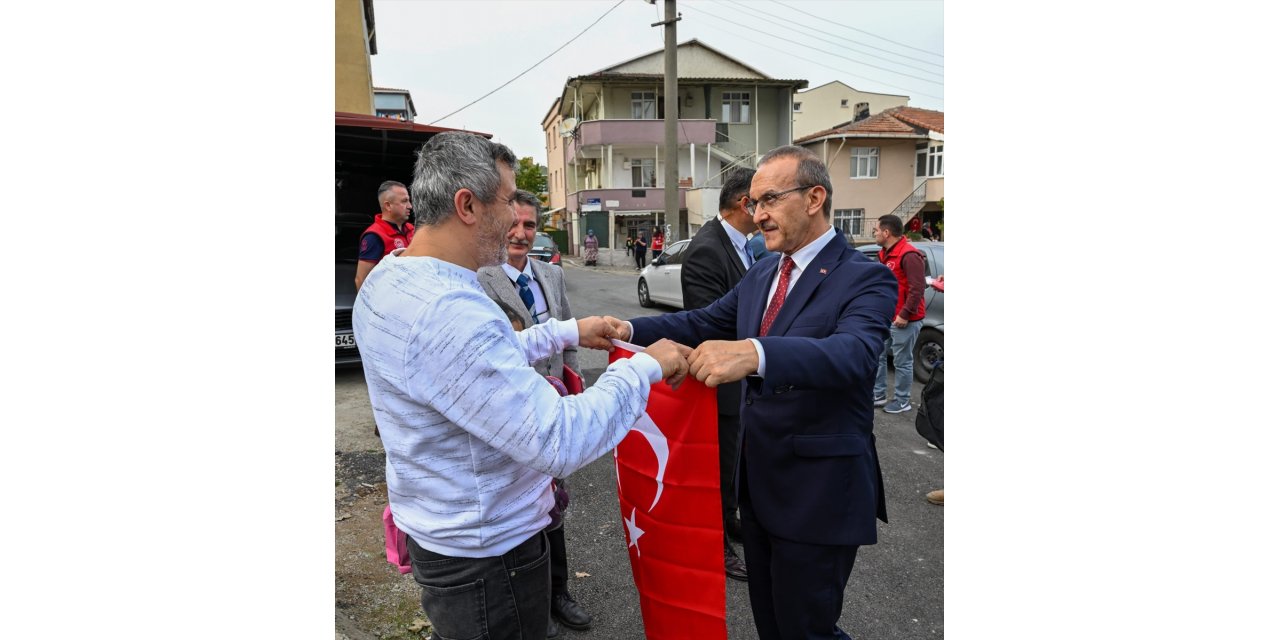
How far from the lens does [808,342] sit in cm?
204

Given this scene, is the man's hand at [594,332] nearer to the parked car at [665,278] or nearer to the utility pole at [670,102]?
the parked car at [665,278]

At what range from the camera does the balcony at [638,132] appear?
3212cm

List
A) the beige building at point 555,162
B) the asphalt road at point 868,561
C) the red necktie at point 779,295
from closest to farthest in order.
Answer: the red necktie at point 779,295
the asphalt road at point 868,561
the beige building at point 555,162

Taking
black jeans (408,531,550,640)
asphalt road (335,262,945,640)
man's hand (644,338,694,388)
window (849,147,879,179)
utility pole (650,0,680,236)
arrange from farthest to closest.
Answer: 1. window (849,147,879,179)
2. utility pole (650,0,680,236)
3. asphalt road (335,262,945,640)
4. man's hand (644,338,694,388)
5. black jeans (408,531,550,640)

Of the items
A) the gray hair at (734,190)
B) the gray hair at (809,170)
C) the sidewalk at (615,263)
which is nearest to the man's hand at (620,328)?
the gray hair at (809,170)

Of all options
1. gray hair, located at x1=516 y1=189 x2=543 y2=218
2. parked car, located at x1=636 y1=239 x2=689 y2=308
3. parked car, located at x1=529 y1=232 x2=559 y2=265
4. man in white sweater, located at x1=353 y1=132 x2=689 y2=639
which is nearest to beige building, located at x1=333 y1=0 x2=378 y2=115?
parked car, located at x1=529 y1=232 x2=559 y2=265

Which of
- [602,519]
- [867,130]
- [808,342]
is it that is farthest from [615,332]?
[867,130]

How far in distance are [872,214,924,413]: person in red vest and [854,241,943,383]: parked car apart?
0.83 meters

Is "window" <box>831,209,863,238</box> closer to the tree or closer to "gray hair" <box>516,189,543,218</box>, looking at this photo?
the tree

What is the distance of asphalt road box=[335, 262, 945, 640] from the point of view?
3.38 meters

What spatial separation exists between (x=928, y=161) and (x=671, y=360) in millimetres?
34901

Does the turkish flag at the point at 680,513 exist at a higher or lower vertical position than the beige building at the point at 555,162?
lower

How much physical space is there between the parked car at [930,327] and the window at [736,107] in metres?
28.6

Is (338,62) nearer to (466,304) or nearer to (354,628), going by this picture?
(354,628)
